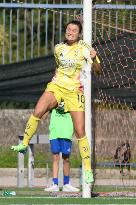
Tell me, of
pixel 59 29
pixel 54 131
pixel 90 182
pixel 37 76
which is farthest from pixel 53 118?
pixel 59 29

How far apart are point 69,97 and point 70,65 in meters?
0.34

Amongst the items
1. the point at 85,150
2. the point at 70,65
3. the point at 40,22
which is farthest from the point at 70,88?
the point at 40,22

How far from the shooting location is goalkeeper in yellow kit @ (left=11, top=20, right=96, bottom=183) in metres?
12.4

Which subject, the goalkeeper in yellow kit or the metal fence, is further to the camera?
the metal fence

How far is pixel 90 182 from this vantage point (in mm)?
12211

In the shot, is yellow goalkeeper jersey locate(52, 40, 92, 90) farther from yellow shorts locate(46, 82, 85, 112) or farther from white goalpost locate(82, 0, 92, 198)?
white goalpost locate(82, 0, 92, 198)

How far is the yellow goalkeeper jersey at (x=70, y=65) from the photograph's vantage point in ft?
41.3

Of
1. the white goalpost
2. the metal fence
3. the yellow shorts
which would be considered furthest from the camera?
the metal fence

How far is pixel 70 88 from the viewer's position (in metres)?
12.7

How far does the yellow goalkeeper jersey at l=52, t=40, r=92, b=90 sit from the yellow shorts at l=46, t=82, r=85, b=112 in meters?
0.05

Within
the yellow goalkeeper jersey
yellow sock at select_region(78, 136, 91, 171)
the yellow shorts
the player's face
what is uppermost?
the player's face

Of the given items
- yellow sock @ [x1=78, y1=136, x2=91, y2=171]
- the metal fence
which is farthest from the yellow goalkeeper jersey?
the metal fence

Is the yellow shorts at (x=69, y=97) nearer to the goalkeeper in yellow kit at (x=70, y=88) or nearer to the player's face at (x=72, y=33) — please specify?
the goalkeeper in yellow kit at (x=70, y=88)

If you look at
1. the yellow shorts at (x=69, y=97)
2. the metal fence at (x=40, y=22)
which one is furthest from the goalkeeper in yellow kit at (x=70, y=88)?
the metal fence at (x=40, y=22)
